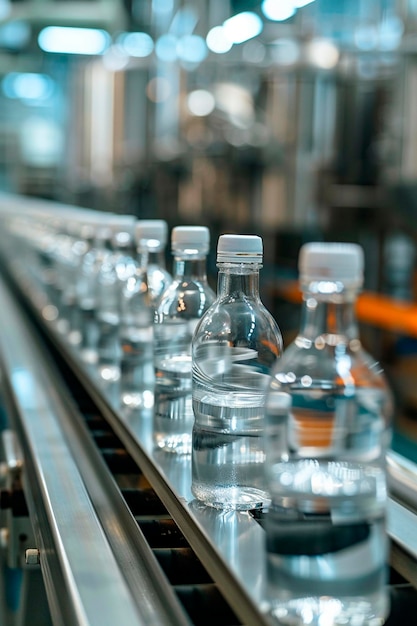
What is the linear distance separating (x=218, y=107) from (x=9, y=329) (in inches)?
157

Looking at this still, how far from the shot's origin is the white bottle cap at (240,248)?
0.87 m

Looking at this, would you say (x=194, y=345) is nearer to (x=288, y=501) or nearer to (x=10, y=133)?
(x=288, y=501)

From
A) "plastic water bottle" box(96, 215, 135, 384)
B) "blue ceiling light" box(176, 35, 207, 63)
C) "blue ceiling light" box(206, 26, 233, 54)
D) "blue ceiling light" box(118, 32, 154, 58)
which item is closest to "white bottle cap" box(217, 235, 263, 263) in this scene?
"plastic water bottle" box(96, 215, 135, 384)

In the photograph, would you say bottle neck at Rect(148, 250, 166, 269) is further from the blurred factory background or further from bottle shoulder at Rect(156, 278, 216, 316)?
the blurred factory background

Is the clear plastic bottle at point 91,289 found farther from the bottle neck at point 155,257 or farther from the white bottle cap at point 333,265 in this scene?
the white bottle cap at point 333,265

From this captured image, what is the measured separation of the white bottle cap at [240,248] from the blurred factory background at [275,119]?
398 centimetres

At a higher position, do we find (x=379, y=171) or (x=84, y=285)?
(x=379, y=171)

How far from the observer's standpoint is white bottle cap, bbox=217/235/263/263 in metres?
0.87

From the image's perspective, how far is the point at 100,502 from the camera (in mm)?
1063

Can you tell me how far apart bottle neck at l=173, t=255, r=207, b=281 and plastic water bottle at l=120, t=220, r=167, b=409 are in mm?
118

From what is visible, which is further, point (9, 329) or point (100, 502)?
point (9, 329)

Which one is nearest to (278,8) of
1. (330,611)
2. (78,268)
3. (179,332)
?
(78,268)

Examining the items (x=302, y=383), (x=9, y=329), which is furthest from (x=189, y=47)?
(x=302, y=383)

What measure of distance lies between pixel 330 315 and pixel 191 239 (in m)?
0.42
